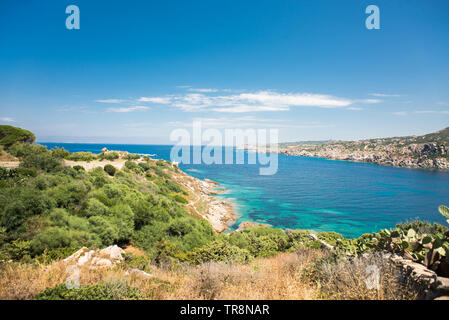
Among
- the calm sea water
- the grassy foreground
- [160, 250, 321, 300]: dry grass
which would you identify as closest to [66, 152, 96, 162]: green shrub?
the grassy foreground

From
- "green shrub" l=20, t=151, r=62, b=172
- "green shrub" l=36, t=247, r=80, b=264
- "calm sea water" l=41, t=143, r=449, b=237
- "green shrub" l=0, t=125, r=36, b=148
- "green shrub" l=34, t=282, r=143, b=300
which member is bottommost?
"calm sea water" l=41, t=143, r=449, b=237

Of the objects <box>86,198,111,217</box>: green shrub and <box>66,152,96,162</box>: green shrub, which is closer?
<box>86,198,111,217</box>: green shrub

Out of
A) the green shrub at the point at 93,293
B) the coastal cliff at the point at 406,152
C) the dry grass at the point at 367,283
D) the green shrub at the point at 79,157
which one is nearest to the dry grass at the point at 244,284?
the dry grass at the point at 367,283

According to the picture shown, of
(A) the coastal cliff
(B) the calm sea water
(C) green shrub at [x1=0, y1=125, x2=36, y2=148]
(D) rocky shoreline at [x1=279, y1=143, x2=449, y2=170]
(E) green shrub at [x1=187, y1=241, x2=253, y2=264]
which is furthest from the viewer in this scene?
(A) the coastal cliff

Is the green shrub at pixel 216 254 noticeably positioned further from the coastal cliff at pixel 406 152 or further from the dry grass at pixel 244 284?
the coastal cliff at pixel 406 152

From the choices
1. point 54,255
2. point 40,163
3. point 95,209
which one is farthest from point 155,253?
point 40,163

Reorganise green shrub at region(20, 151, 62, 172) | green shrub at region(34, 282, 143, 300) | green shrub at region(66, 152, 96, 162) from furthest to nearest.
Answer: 1. green shrub at region(66, 152, 96, 162)
2. green shrub at region(20, 151, 62, 172)
3. green shrub at region(34, 282, 143, 300)

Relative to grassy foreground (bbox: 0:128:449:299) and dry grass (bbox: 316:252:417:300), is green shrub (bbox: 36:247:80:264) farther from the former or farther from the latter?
dry grass (bbox: 316:252:417:300)

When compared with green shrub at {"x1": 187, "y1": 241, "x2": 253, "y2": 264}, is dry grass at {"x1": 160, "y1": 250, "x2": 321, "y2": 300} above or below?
above

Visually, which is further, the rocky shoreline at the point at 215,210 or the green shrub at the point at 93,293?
the rocky shoreline at the point at 215,210

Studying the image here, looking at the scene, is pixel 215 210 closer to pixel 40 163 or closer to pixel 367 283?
pixel 40 163
